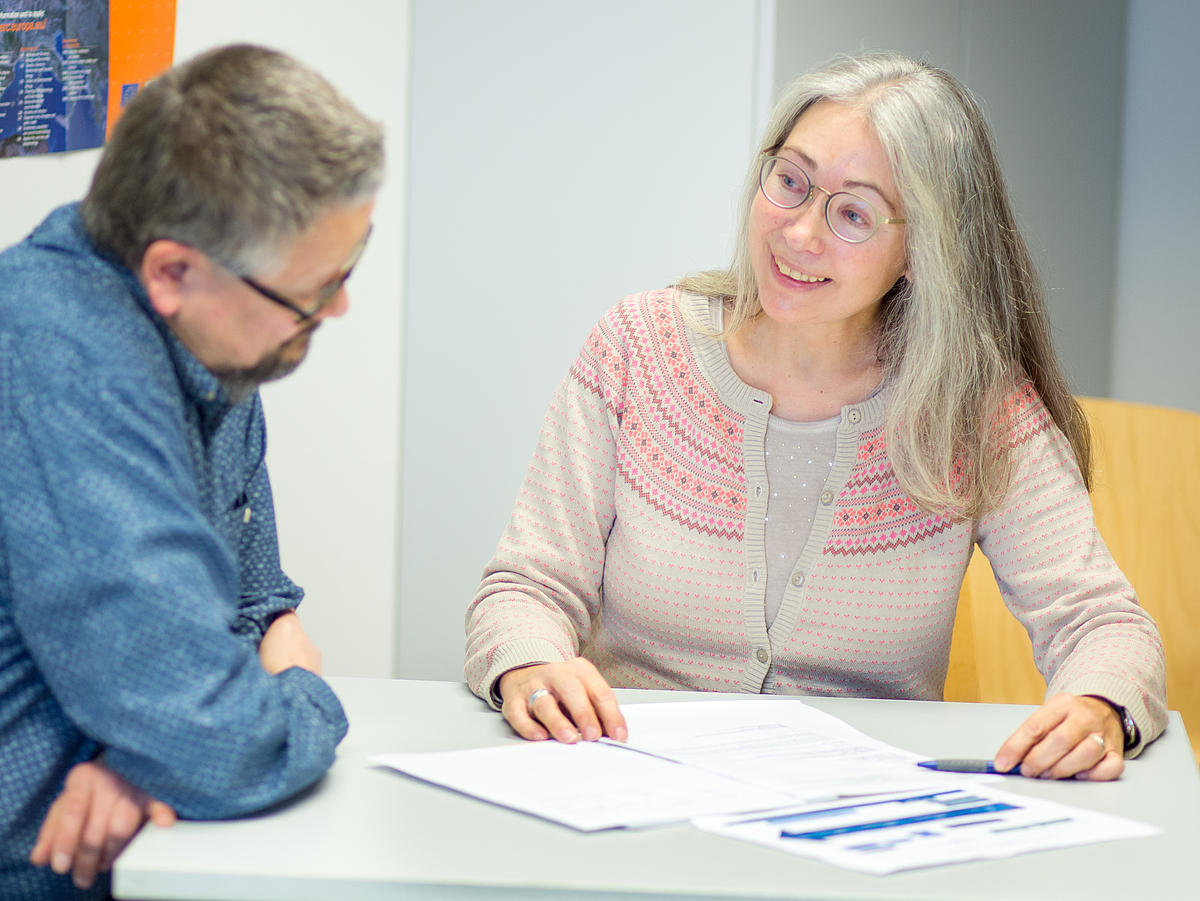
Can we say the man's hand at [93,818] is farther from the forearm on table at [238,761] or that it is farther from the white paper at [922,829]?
the white paper at [922,829]

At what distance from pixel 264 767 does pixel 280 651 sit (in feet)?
0.83

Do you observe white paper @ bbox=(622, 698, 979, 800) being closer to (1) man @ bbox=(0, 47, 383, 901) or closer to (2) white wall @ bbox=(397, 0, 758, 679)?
(1) man @ bbox=(0, 47, 383, 901)

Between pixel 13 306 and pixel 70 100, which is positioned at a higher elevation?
pixel 70 100

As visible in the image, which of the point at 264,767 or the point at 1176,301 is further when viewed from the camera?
the point at 1176,301

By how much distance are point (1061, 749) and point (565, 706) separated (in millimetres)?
442

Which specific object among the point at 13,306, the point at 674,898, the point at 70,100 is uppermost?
the point at 70,100

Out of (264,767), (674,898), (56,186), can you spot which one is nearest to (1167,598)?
(674,898)

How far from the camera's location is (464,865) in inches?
30.6

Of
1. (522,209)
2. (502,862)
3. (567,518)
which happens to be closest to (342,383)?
(522,209)

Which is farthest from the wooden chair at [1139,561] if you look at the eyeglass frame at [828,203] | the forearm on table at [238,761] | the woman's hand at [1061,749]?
the forearm on table at [238,761]

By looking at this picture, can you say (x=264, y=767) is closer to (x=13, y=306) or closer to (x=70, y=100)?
(x=13, y=306)

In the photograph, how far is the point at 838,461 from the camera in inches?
→ 59.6

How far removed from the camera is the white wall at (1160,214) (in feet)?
9.89

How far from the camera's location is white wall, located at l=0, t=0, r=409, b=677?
8.18 ft
